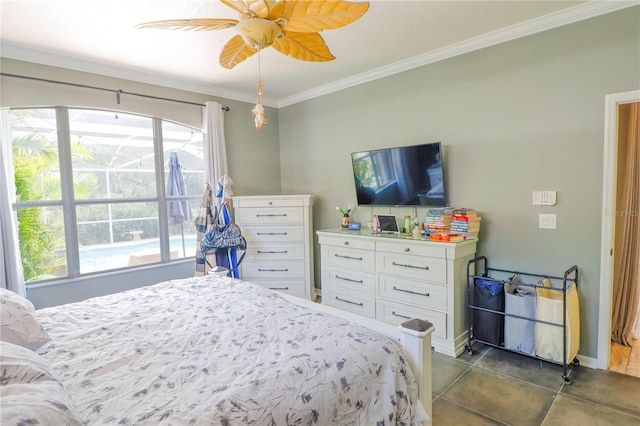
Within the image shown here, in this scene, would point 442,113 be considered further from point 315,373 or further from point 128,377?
point 128,377

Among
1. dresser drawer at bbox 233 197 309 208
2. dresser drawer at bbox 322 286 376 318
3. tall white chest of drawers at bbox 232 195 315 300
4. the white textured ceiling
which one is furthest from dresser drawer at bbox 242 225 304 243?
the white textured ceiling

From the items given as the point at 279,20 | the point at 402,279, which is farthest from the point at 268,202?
the point at 279,20

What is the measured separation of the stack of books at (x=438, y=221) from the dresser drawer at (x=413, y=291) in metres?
0.48

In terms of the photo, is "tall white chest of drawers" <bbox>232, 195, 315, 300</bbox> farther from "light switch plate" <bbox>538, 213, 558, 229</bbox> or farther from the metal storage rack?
"light switch plate" <bbox>538, 213, 558, 229</bbox>

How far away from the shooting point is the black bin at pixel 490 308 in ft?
8.86

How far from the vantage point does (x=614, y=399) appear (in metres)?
2.13

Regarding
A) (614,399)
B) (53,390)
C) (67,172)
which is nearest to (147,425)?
(53,390)

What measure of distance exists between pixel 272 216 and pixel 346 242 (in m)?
1.04

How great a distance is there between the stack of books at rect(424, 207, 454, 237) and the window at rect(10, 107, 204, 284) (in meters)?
2.68

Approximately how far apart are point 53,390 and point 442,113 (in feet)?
10.7

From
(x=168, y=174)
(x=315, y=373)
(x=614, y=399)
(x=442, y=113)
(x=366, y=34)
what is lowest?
(x=614, y=399)

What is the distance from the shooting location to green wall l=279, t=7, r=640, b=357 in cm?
242

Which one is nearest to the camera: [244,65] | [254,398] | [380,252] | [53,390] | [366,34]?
[53,390]

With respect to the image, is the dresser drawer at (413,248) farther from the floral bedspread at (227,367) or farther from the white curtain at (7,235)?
the white curtain at (7,235)
